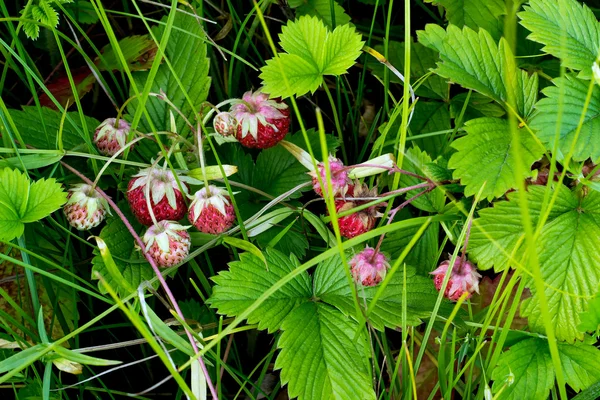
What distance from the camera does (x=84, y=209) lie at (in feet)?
Answer: 3.73

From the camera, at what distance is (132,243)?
1200mm

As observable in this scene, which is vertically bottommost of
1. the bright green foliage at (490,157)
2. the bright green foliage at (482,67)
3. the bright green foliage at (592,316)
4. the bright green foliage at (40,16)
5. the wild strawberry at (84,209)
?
the bright green foliage at (592,316)

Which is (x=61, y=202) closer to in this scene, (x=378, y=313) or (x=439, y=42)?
(x=378, y=313)

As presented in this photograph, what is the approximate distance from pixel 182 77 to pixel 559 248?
2.57 feet

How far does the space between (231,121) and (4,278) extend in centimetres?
53

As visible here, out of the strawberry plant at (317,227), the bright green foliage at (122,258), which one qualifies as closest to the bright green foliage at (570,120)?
the strawberry plant at (317,227)

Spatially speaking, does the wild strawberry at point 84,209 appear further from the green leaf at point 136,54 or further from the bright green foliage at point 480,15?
the bright green foliage at point 480,15

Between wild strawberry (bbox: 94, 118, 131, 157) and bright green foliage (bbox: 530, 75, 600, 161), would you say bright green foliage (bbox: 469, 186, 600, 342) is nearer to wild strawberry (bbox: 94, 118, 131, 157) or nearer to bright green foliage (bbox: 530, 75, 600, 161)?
bright green foliage (bbox: 530, 75, 600, 161)

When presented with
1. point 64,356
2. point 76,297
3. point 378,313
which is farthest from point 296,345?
point 76,297

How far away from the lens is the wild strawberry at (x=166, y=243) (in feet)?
3.59

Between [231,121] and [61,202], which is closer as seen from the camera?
[61,202]

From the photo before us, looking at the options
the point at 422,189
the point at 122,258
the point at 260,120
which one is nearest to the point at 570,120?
the point at 422,189

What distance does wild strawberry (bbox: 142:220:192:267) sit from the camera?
1096mm

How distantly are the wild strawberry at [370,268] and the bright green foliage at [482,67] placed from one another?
34 centimetres
